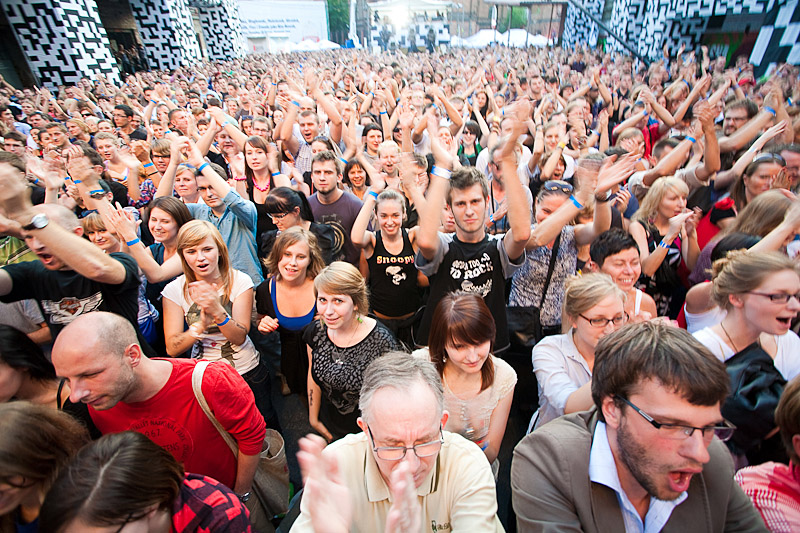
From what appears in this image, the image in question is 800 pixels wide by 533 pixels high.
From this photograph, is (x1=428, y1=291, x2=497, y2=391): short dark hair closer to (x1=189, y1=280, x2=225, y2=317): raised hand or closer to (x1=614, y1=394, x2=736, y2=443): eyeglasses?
(x1=614, y1=394, x2=736, y2=443): eyeglasses

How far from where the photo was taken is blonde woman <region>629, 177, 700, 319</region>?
2754mm

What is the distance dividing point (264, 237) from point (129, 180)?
7.54ft

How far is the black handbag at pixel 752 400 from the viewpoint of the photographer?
148 cm

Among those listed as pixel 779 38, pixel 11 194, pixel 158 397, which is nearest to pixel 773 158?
pixel 158 397

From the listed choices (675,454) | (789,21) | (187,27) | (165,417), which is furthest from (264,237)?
(187,27)

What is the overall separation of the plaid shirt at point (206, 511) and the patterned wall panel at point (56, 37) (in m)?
17.5

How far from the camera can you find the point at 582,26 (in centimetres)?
2441

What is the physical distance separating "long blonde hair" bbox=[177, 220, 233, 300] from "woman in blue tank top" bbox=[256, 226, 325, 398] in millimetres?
244

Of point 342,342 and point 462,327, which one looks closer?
point 462,327

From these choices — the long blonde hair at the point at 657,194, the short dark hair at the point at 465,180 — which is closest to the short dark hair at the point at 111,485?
the short dark hair at the point at 465,180

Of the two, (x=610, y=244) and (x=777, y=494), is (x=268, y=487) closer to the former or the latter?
(x=777, y=494)

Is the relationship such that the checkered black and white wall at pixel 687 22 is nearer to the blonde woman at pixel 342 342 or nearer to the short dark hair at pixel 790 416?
the short dark hair at pixel 790 416

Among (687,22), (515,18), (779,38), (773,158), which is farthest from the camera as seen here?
(515,18)

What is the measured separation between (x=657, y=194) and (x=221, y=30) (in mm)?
31988
